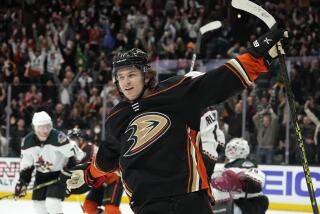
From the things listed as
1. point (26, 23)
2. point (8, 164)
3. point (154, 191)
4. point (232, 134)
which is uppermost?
point (26, 23)

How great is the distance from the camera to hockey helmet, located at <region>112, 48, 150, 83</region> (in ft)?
8.76

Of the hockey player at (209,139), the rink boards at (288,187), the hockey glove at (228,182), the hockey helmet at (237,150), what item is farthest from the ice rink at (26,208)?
the hockey glove at (228,182)

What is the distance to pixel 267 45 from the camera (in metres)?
2.43

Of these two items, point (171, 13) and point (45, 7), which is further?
point (45, 7)

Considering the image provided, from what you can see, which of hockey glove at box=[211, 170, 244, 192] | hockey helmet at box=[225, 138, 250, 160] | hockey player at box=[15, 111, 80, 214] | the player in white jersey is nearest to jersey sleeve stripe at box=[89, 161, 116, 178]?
hockey glove at box=[211, 170, 244, 192]

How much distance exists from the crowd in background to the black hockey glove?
538cm

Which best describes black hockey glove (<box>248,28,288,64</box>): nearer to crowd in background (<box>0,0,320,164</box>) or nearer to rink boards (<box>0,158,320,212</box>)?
rink boards (<box>0,158,320,212</box>)

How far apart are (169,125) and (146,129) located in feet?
0.31

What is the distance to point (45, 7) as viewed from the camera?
1389 cm

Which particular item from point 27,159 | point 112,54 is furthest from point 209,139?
point 112,54

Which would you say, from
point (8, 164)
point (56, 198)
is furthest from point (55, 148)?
point (8, 164)

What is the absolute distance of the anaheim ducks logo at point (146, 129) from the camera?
8.42 feet

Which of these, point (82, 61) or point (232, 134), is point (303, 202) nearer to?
point (232, 134)

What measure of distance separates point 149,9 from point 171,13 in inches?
21.8
